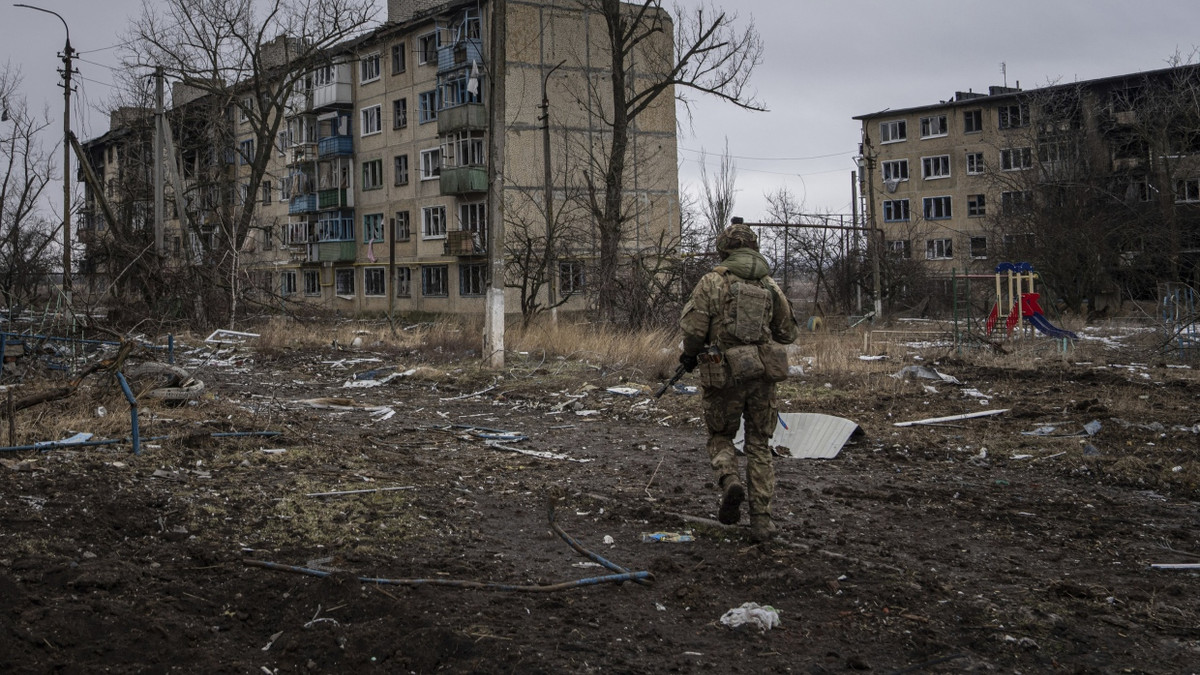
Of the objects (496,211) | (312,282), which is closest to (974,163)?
(312,282)

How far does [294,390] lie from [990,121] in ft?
168

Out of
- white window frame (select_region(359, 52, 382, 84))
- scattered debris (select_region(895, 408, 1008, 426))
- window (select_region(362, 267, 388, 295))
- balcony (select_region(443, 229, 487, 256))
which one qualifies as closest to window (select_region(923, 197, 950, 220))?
balcony (select_region(443, 229, 487, 256))

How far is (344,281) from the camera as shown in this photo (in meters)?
50.7

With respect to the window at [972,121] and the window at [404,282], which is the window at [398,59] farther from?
the window at [972,121]

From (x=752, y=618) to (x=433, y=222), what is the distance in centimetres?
4130

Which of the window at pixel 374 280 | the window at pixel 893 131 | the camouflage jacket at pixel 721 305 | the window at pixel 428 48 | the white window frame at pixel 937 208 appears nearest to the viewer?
the camouflage jacket at pixel 721 305

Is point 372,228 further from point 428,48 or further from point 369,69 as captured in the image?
point 428,48

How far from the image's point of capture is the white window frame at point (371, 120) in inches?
1859

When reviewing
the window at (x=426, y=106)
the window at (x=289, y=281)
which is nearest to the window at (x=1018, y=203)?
the window at (x=426, y=106)

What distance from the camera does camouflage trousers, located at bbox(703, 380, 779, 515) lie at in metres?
6.00

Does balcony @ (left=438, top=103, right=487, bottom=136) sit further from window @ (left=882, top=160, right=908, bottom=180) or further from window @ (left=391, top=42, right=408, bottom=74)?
window @ (left=882, top=160, right=908, bottom=180)

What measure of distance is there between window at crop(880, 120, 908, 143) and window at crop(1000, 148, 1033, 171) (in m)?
7.33

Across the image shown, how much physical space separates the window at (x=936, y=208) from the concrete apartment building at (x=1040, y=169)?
0.06 m

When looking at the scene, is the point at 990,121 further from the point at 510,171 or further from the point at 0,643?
the point at 0,643
